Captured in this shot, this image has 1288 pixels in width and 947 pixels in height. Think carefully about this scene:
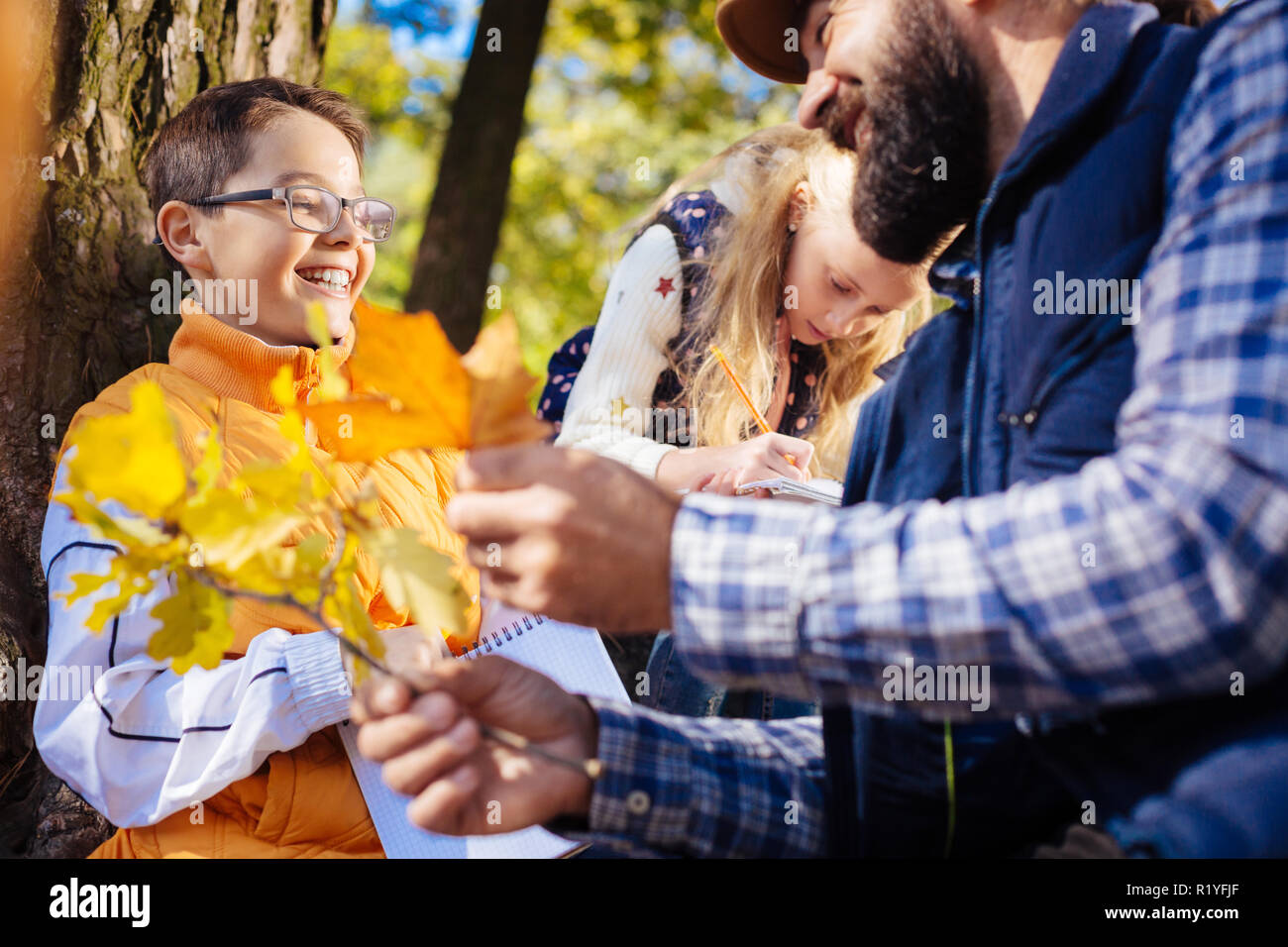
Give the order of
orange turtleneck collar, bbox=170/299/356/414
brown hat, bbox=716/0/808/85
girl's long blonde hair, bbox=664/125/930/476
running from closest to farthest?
orange turtleneck collar, bbox=170/299/356/414, brown hat, bbox=716/0/808/85, girl's long blonde hair, bbox=664/125/930/476

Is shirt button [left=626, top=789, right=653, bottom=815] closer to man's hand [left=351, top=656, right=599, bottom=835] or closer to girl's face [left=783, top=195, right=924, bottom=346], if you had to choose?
man's hand [left=351, top=656, right=599, bottom=835]

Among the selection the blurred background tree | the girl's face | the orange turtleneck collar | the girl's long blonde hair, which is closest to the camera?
the orange turtleneck collar

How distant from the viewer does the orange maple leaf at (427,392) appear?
1102 mm

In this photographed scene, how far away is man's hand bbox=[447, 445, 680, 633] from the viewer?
1132mm

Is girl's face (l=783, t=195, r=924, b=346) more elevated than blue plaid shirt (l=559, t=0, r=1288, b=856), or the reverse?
girl's face (l=783, t=195, r=924, b=346)

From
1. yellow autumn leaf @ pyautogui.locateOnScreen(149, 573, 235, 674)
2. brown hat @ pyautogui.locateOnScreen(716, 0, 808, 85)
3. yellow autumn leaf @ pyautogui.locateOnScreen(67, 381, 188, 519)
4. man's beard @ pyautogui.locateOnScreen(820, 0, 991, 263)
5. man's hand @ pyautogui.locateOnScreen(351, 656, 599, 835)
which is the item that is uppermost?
brown hat @ pyautogui.locateOnScreen(716, 0, 808, 85)

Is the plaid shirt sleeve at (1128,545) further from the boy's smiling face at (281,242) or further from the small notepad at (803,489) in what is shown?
the boy's smiling face at (281,242)

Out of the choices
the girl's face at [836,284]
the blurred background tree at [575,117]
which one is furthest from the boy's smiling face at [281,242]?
the blurred background tree at [575,117]

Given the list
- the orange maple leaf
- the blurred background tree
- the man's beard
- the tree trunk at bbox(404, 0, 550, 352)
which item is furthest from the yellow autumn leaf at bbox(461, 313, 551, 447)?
the blurred background tree

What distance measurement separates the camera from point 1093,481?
1092 millimetres

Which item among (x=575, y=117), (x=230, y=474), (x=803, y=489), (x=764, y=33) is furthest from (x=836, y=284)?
(x=575, y=117)

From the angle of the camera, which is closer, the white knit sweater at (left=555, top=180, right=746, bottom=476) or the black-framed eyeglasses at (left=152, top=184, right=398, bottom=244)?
the black-framed eyeglasses at (left=152, top=184, right=398, bottom=244)
